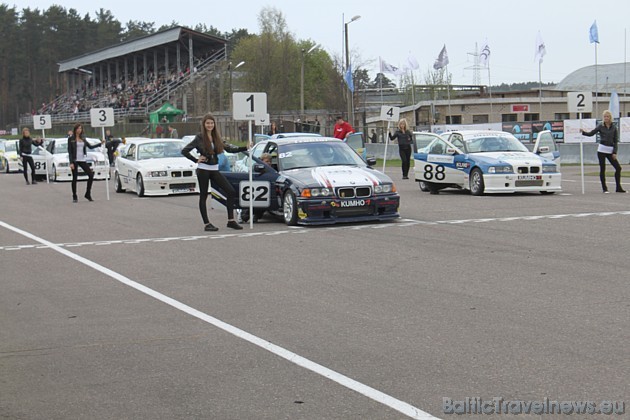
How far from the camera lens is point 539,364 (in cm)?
607

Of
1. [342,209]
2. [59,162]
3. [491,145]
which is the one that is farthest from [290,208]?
[59,162]

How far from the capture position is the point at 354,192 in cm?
1480

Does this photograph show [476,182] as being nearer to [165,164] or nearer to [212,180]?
[212,180]

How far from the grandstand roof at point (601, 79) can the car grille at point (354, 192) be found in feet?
203

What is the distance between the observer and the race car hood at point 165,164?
76.4ft

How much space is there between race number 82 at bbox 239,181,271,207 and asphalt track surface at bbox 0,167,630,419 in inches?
40.6

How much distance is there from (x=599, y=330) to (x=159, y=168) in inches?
686

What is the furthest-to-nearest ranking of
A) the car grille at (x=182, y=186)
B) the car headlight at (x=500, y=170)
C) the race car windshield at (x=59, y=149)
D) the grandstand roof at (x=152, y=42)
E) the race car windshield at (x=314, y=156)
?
1. the grandstand roof at (x=152, y=42)
2. the race car windshield at (x=59, y=149)
3. the car grille at (x=182, y=186)
4. the car headlight at (x=500, y=170)
5. the race car windshield at (x=314, y=156)

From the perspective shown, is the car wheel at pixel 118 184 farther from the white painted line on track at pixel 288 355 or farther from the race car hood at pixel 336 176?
the white painted line on track at pixel 288 355

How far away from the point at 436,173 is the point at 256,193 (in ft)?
22.4

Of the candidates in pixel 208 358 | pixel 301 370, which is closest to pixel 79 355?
pixel 208 358

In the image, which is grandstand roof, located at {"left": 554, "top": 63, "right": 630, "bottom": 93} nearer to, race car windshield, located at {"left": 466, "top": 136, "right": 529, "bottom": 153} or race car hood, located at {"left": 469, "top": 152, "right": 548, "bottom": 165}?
race car windshield, located at {"left": 466, "top": 136, "right": 529, "bottom": 153}

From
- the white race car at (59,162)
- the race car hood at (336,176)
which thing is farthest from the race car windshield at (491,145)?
the white race car at (59,162)

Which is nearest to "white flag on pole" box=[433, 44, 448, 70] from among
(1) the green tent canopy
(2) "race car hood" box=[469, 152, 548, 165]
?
(1) the green tent canopy
